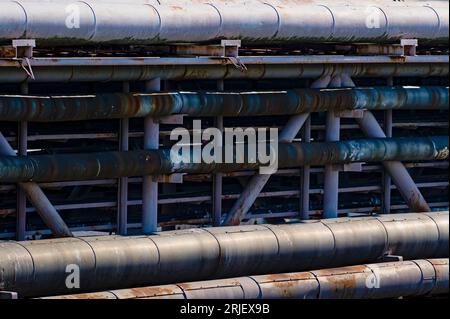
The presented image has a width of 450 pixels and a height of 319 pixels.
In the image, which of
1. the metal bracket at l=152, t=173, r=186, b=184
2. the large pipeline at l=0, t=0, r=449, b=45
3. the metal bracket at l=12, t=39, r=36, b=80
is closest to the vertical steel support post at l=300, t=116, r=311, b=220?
the large pipeline at l=0, t=0, r=449, b=45

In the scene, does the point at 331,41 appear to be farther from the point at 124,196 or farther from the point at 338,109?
the point at 124,196

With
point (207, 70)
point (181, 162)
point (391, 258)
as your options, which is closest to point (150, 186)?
Answer: point (181, 162)

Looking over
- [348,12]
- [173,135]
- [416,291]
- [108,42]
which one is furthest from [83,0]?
[416,291]

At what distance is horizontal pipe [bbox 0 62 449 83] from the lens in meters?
21.9

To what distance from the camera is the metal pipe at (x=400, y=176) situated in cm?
2580

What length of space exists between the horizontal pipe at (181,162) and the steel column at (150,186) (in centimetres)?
26

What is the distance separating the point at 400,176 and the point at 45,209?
572cm

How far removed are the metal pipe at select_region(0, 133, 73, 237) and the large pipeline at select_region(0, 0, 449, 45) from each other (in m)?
1.52

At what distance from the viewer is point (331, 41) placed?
970 inches

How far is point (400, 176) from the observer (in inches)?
1035

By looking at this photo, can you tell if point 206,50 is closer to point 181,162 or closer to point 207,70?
point 207,70

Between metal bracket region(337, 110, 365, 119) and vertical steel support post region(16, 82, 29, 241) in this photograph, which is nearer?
vertical steel support post region(16, 82, 29, 241)

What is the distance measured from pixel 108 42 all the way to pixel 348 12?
3.80 metres

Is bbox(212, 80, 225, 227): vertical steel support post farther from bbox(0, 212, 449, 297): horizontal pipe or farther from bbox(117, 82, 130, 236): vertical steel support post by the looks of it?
bbox(117, 82, 130, 236): vertical steel support post
